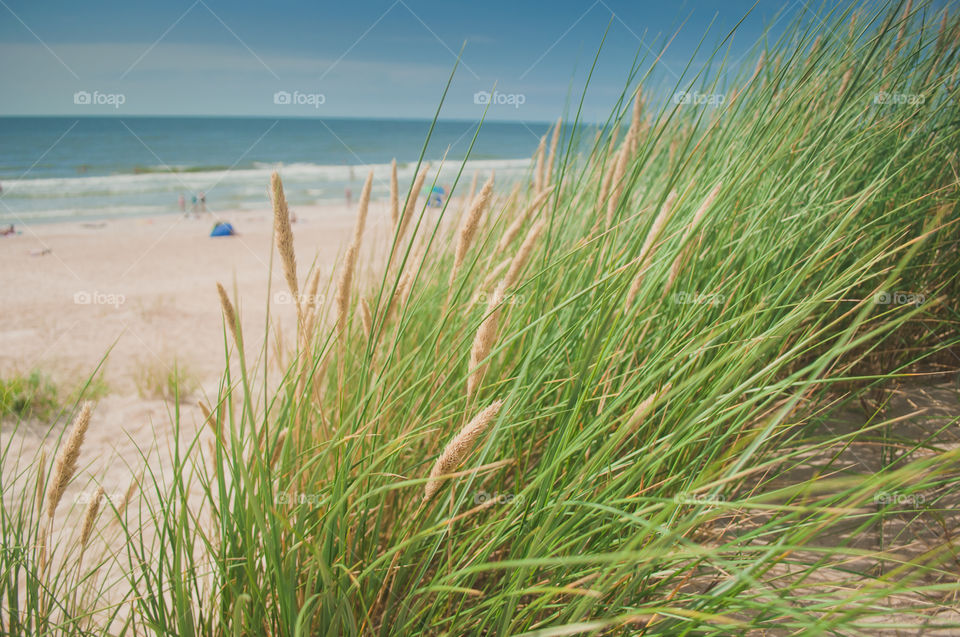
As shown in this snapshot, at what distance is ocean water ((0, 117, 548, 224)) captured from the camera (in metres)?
17.0

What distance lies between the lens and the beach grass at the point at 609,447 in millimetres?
731

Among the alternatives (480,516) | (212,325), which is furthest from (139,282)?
(480,516)

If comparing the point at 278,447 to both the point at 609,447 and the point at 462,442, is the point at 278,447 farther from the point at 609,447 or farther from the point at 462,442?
the point at 609,447

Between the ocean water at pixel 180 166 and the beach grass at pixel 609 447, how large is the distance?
124 inches

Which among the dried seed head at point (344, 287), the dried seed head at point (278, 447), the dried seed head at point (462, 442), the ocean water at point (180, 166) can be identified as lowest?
the dried seed head at point (278, 447)

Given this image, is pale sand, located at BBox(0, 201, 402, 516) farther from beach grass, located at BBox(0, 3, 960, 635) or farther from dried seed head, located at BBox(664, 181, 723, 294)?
dried seed head, located at BBox(664, 181, 723, 294)

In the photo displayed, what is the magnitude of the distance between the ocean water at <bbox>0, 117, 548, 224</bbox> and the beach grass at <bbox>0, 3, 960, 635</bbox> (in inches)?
124

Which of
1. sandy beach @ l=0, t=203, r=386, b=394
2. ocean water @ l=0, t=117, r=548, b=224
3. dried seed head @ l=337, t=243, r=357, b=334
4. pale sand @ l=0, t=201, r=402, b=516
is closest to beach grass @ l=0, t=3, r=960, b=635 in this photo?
dried seed head @ l=337, t=243, r=357, b=334

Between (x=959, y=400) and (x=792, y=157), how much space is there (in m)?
0.91

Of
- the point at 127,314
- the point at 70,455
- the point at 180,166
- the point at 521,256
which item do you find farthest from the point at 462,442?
the point at 180,166

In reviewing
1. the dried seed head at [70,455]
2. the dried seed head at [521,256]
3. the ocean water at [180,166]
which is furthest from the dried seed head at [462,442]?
the ocean water at [180,166]

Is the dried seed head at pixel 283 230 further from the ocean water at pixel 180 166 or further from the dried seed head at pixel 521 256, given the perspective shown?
the ocean water at pixel 180 166

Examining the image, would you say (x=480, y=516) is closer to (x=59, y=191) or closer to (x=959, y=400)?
(x=959, y=400)

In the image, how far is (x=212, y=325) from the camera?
6145 millimetres
